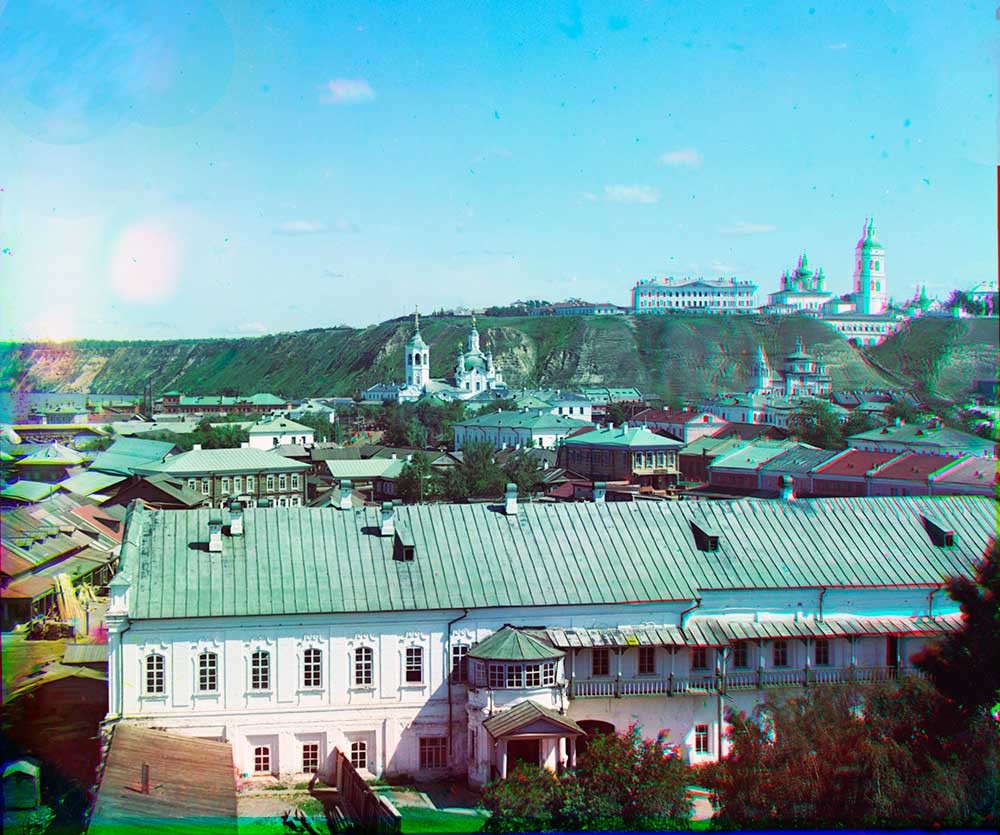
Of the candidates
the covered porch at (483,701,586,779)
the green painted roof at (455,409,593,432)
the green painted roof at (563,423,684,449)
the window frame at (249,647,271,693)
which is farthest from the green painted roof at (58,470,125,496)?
the green painted roof at (455,409,593,432)

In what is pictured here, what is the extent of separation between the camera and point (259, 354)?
131125 millimetres

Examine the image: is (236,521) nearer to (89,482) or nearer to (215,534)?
(215,534)

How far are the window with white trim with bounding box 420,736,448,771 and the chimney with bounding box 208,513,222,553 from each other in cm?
346

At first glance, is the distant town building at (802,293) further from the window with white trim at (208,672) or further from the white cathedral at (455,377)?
the window with white trim at (208,672)

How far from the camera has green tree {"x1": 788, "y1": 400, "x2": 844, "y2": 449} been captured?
54300 millimetres

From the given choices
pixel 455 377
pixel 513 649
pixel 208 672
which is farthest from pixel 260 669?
pixel 455 377

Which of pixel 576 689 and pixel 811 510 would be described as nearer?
pixel 576 689

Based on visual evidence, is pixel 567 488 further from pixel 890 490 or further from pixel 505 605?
pixel 505 605

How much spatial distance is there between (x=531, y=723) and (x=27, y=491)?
2278cm

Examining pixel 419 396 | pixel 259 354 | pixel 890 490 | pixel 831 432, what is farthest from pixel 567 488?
pixel 259 354

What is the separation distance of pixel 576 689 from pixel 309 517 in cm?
414

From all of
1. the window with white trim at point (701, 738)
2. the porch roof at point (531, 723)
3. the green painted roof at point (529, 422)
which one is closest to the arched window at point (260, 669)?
the porch roof at point (531, 723)

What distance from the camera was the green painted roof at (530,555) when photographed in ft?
47.7

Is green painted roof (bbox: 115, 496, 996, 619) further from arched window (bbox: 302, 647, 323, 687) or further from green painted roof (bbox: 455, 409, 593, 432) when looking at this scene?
green painted roof (bbox: 455, 409, 593, 432)
